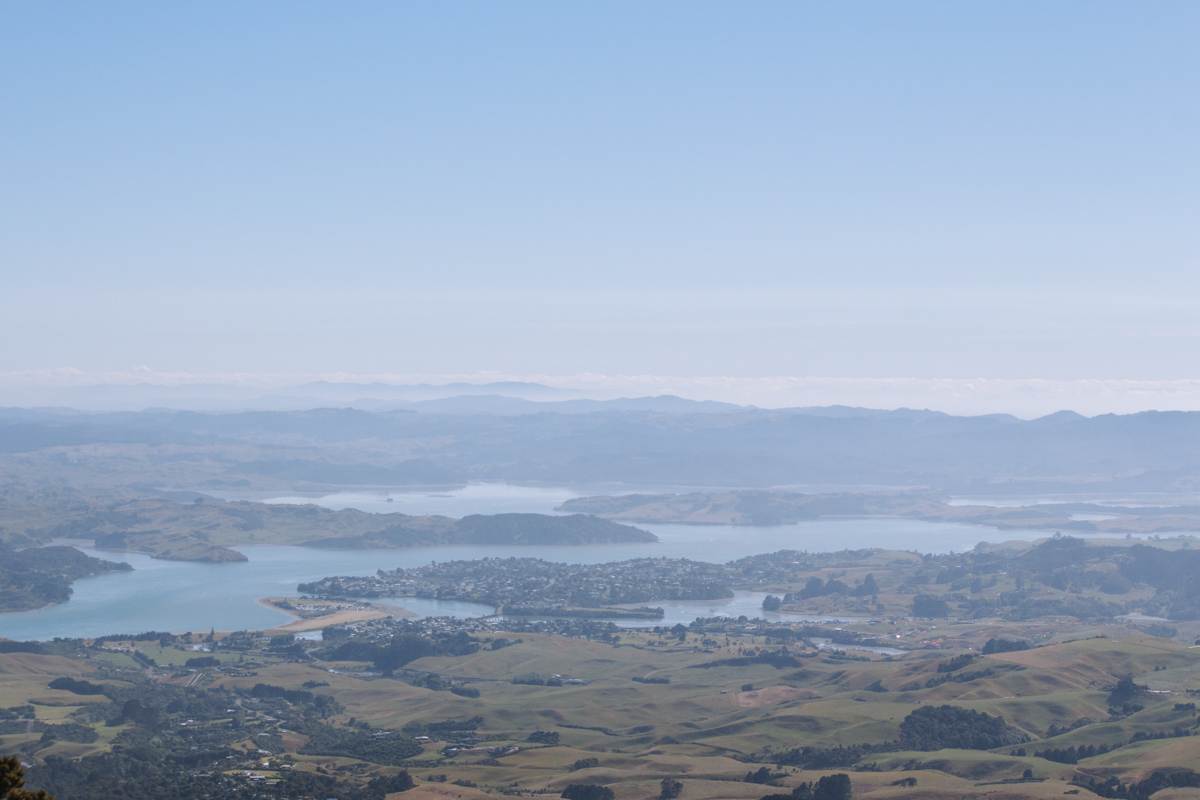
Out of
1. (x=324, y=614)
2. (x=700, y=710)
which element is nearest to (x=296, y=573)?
(x=324, y=614)

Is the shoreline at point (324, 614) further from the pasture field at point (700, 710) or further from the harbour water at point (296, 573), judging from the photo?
the pasture field at point (700, 710)

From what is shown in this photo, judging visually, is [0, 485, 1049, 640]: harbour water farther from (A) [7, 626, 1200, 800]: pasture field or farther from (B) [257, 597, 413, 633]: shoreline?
(A) [7, 626, 1200, 800]: pasture field

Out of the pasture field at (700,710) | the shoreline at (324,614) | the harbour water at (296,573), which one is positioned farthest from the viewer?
the harbour water at (296,573)

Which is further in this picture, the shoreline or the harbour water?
the harbour water

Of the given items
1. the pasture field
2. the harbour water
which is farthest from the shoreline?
the pasture field

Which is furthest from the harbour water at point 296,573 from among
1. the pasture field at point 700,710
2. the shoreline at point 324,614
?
the pasture field at point 700,710

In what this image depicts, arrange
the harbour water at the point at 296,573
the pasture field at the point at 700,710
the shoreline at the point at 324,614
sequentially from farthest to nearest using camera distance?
the harbour water at the point at 296,573 < the shoreline at the point at 324,614 < the pasture field at the point at 700,710

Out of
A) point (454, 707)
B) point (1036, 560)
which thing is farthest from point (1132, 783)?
point (1036, 560)

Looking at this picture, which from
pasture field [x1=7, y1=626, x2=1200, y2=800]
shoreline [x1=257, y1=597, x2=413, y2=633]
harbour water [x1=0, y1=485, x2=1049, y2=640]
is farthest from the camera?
harbour water [x1=0, y1=485, x2=1049, y2=640]

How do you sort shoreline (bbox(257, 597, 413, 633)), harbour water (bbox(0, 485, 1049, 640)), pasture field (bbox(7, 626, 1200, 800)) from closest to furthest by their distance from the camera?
pasture field (bbox(7, 626, 1200, 800))
shoreline (bbox(257, 597, 413, 633))
harbour water (bbox(0, 485, 1049, 640))

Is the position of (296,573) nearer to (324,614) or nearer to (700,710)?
(324,614)

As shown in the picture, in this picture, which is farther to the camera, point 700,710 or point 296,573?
point 296,573

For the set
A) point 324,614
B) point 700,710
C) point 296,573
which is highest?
point 296,573
